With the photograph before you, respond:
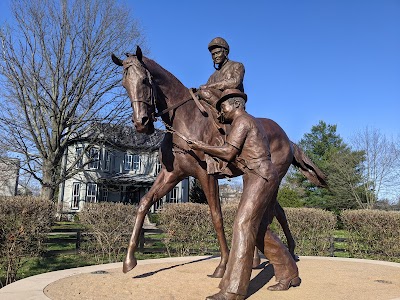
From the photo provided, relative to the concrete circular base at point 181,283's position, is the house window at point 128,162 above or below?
above

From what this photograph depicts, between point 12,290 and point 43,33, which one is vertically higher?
point 43,33

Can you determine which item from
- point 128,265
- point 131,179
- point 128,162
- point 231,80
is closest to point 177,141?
point 231,80

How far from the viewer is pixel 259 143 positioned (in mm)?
4242

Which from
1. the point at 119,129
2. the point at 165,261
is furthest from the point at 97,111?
the point at 165,261

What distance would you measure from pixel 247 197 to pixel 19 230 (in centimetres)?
588

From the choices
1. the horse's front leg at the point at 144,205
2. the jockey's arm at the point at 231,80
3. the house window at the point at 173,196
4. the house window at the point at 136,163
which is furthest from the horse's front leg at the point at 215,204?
the house window at the point at 136,163

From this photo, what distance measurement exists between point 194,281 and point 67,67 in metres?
19.0

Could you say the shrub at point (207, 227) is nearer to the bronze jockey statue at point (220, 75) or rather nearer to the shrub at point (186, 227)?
the shrub at point (186, 227)

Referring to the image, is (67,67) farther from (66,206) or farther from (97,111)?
(66,206)

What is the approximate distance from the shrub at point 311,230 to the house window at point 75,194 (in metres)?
25.4

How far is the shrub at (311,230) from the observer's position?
12305mm

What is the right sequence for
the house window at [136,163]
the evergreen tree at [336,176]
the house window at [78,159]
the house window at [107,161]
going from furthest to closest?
the house window at [136,163] → the house window at [107,161] → the evergreen tree at [336,176] → the house window at [78,159]

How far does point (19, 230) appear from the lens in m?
7.97

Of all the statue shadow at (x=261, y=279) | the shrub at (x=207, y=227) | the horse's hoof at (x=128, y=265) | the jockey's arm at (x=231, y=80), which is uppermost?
the jockey's arm at (x=231, y=80)
